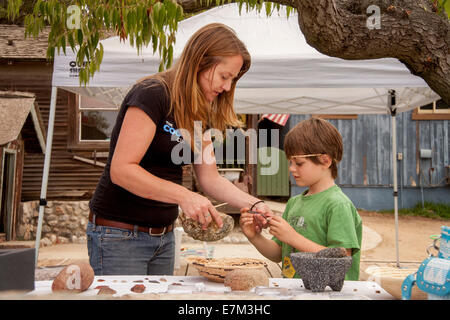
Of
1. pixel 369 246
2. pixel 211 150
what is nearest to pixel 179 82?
pixel 211 150

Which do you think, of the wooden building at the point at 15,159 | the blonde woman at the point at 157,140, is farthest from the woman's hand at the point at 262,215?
the wooden building at the point at 15,159

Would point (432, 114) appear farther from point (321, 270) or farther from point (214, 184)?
point (321, 270)

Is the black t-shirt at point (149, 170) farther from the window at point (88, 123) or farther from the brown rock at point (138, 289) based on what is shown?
the window at point (88, 123)

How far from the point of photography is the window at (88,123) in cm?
852

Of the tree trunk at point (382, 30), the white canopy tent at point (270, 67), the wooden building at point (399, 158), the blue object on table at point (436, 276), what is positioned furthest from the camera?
the wooden building at point (399, 158)

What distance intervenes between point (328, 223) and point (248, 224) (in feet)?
1.23

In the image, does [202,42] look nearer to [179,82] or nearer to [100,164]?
[179,82]

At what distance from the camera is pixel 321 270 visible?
1.22 m

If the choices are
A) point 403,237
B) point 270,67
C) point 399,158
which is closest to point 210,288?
point 270,67

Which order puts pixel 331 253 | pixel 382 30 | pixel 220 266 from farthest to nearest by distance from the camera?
pixel 382 30
pixel 220 266
pixel 331 253

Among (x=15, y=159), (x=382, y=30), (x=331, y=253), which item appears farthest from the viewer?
(x=15, y=159)

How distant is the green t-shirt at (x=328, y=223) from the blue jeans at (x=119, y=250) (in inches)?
26.0

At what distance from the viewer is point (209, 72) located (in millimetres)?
1605
